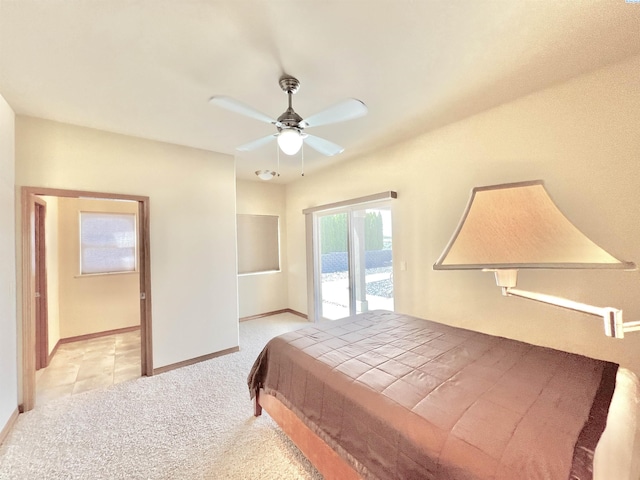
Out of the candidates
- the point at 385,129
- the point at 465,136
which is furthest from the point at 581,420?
the point at 385,129

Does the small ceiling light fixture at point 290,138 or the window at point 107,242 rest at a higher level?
the small ceiling light fixture at point 290,138

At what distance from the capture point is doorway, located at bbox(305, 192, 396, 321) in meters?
3.58

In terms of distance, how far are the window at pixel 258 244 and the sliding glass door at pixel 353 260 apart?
3.31 feet

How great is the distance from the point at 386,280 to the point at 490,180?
1.78 metres

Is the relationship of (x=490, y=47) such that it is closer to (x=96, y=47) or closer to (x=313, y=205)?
(x=96, y=47)

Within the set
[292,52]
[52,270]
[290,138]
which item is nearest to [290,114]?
[290,138]

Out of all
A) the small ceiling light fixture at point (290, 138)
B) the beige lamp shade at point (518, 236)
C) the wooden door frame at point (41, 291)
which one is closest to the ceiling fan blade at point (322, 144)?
the small ceiling light fixture at point (290, 138)

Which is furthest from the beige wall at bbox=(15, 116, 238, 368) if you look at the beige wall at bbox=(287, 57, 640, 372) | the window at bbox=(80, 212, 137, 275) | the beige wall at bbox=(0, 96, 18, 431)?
the beige wall at bbox=(287, 57, 640, 372)

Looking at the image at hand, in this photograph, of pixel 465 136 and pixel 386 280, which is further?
pixel 386 280

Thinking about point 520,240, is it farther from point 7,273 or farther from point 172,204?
point 7,273

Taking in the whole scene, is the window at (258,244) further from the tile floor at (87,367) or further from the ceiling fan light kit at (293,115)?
the ceiling fan light kit at (293,115)

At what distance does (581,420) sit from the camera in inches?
38.7

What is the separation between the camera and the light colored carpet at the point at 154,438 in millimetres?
1618

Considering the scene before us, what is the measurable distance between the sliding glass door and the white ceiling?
1.65 metres
